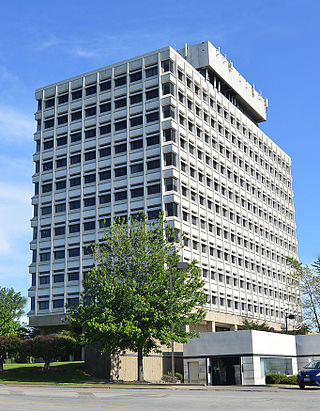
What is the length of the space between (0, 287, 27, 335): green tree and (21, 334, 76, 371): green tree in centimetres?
2293

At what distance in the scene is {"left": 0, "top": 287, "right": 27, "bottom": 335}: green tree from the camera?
254 ft

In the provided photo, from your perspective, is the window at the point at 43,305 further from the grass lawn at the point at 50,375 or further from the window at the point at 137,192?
the grass lawn at the point at 50,375

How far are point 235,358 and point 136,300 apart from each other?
37.0 ft

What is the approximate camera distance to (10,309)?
97.4 metres

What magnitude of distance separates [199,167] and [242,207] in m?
14.8

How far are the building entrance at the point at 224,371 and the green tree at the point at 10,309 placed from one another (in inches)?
1343

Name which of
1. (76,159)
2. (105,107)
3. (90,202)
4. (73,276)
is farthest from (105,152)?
(73,276)

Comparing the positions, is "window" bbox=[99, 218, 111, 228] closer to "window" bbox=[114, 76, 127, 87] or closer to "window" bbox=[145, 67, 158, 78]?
"window" bbox=[114, 76, 127, 87]

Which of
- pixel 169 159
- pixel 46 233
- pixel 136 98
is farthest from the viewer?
pixel 46 233

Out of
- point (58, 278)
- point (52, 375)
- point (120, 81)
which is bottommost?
point (52, 375)

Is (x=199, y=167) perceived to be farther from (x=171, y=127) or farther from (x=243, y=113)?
(x=243, y=113)

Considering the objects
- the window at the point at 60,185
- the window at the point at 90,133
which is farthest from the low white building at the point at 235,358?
the window at the point at 90,133

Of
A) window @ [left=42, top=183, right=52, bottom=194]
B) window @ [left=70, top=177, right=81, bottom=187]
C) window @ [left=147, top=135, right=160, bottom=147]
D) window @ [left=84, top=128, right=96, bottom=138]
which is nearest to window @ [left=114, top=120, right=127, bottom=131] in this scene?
window @ [left=84, top=128, right=96, bottom=138]

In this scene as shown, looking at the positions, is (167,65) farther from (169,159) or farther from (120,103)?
(169,159)
